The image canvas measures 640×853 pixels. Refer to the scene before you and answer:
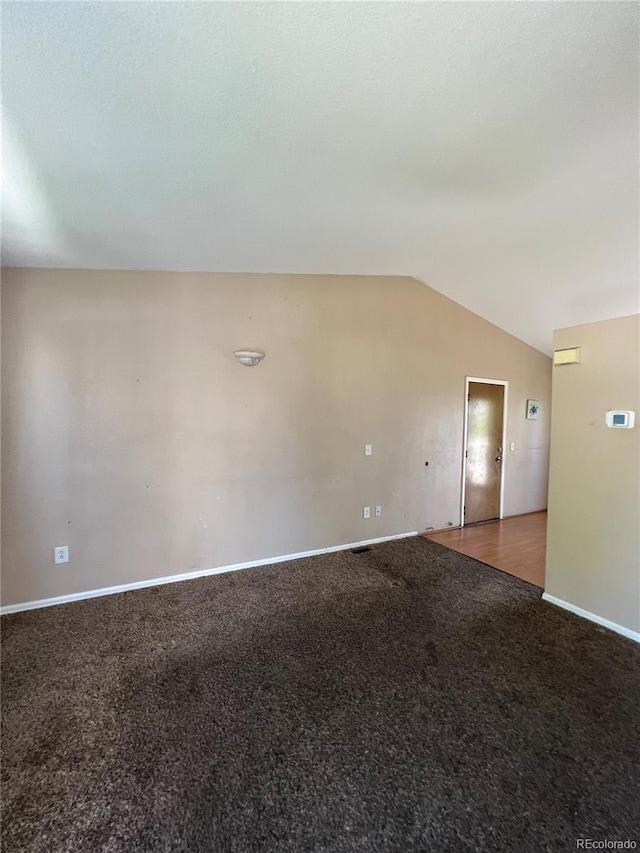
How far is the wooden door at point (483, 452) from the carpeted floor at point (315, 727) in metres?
2.16

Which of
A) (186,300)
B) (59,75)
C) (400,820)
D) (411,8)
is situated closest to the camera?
(411,8)

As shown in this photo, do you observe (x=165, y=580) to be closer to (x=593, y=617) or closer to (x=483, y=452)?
(x=593, y=617)

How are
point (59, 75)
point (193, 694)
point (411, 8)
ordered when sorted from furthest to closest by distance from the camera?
1. point (193, 694)
2. point (59, 75)
3. point (411, 8)

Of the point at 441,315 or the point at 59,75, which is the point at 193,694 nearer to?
the point at 59,75

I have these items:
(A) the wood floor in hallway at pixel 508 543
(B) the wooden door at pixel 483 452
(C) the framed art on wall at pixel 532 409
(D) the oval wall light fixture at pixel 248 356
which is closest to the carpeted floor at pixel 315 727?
(A) the wood floor in hallway at pixel 508 543

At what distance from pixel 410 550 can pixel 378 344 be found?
7.53 ft

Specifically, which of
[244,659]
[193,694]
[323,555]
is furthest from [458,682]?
[323,555]

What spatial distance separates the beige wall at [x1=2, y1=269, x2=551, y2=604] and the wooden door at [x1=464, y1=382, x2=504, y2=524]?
453 millimetres

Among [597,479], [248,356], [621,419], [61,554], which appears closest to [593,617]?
[597,479]

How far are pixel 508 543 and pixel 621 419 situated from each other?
7.33 feet

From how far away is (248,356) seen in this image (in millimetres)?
3180

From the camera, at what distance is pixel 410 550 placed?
Answer: 388 cm

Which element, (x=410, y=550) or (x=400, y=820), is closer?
(x=400, y=820)

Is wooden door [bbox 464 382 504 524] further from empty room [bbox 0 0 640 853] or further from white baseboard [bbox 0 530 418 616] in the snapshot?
white baseboard [bbox 0 530 418 616]
